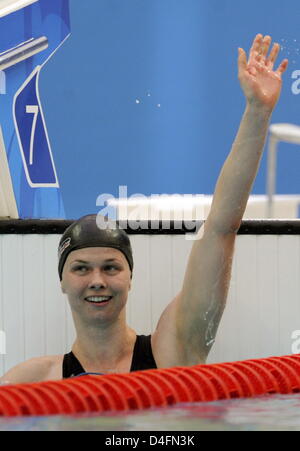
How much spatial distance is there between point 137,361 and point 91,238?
0.41m

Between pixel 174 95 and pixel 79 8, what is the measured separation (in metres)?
0.84

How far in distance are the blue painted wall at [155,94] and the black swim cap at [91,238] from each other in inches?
72.5

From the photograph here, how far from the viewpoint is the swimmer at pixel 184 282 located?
7.80ft

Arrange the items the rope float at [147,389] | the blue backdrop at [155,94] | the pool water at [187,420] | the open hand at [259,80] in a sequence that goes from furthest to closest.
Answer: the blue backdrop at [155,94]
the open hand at [259,80]
the rope float at [147,389]
the pool water at [187,420]

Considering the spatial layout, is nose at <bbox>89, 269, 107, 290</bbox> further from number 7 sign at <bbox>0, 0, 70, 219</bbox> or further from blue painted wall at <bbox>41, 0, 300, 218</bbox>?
blue painted wall at <bbox>41, 0, 300, 218</bbox>

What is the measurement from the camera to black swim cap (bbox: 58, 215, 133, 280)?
101 inches

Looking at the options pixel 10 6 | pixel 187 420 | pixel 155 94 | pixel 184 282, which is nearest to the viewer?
pixel 187 420

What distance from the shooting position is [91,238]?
2.56 metres

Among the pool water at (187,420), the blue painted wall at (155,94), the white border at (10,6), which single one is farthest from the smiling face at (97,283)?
the blue painted wall at (155,94)

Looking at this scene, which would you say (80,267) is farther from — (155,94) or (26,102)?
(155,94)

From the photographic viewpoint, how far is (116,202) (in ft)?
12.6

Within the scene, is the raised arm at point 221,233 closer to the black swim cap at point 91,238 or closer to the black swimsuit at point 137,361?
the black swimsuit at point 137,361

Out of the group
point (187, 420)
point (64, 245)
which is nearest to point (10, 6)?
point (64, 245)
